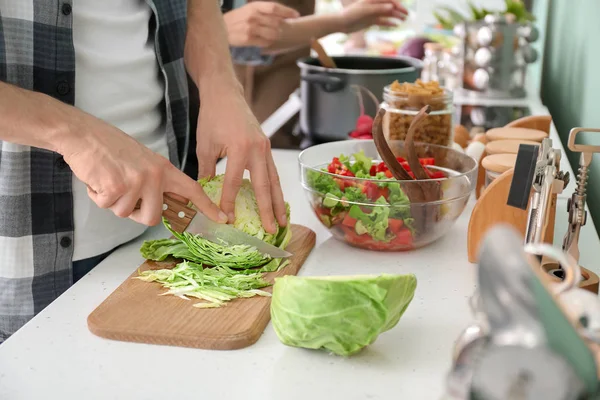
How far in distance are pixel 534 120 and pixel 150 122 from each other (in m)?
0.91

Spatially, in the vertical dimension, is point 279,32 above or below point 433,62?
above

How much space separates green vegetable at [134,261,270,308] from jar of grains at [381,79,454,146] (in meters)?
0.64

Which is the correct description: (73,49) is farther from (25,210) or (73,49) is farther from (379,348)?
(379,348)

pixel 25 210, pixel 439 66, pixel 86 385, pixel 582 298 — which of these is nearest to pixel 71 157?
pixel 25 210

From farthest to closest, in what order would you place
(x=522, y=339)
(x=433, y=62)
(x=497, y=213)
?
1. (x=433, y=62)
2. (x=497, y=213)
3. (x=522, y=339)

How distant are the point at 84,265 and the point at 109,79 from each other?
1.15 ft

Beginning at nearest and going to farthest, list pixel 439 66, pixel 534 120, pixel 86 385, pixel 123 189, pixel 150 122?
pixel 86 385, pixel 123 189, pixel 150 122, pixel 534 120, pixel 439 66

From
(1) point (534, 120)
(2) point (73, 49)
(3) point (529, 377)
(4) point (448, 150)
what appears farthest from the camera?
(1) point (534, 120)

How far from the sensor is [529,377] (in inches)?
22.7

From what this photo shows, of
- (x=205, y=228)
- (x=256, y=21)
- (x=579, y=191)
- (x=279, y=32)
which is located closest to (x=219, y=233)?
(x=205, y=228)

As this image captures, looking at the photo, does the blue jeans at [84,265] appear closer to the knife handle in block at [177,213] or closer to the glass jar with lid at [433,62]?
the knife handle in block at [177,213]

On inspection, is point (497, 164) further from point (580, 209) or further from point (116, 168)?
point (116, 168)

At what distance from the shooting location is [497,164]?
Result: 145 centimetres

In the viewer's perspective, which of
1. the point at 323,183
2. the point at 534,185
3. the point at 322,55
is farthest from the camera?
the point at 322,55
